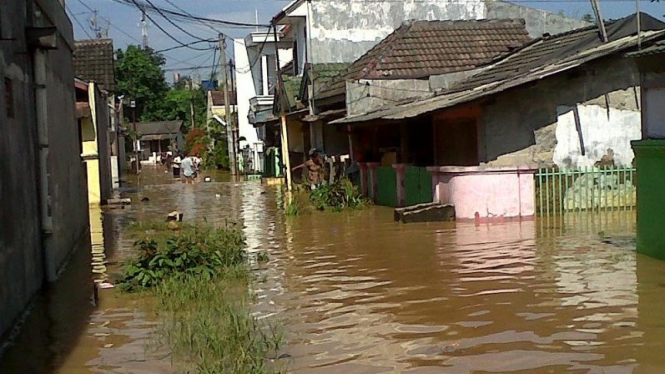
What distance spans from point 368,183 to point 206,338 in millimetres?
17393

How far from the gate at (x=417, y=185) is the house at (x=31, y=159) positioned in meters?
7.80

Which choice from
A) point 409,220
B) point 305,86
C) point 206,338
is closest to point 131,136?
point 305,86

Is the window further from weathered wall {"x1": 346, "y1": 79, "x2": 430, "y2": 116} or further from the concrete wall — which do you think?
the concrete wall

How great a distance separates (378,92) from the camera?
26422mm

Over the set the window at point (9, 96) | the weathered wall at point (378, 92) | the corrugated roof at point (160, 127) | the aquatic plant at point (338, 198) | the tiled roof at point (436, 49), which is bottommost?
the aquatic plant at point (338, 198)

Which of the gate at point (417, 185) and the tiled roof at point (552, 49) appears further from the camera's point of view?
the tiled roof at point (552, 49)

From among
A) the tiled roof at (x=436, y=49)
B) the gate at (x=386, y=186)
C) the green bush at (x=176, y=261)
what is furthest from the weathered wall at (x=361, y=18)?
the green bush at (x=176, y=261)

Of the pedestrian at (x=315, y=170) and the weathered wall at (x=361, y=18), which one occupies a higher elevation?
the weathered wall at (x=361, y=18)

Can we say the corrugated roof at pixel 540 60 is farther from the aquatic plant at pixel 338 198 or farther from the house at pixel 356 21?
the house at pixel 356 21

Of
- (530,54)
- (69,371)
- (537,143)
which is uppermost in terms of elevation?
(530,54)

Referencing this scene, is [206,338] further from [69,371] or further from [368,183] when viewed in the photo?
[368,183]

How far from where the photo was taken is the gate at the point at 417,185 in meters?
19.6

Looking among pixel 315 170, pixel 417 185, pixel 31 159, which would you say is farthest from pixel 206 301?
pixel 315 170

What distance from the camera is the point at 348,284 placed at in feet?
37.1
